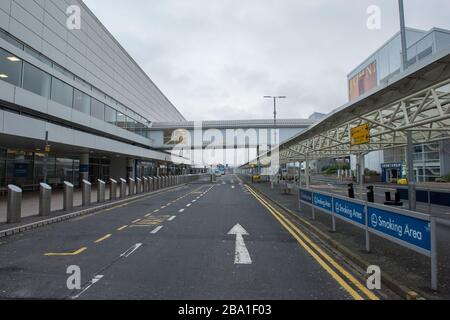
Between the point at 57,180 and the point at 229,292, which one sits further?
the point at 57,180

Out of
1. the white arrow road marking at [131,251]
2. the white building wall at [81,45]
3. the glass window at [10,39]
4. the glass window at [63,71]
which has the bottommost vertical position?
the white arrow road marking at [131,251]

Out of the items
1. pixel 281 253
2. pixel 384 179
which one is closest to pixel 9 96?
pixel 281 253

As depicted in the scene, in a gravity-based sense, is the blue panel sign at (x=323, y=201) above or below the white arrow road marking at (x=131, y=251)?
above

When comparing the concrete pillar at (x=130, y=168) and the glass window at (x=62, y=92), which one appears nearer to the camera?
the glass window at (x=62, y=92)

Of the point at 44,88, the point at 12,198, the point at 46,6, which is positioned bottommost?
the point at 12,198

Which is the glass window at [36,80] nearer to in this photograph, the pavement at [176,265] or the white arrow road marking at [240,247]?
the pavement at [176,265]

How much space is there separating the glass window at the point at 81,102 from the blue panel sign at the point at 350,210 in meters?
24.2

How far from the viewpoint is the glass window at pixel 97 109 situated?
95.9ft

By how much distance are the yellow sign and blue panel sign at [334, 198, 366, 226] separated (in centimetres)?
224

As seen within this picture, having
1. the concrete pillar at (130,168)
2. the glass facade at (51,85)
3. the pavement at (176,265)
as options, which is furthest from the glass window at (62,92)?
the concrete pillar at (130,168)

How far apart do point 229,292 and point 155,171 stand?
5874 centimetres

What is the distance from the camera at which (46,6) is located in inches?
876

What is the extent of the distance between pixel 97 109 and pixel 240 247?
27396 millimetres
